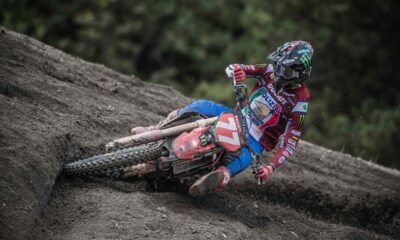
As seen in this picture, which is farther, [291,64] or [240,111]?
[291,64]

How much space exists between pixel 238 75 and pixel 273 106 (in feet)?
2.35

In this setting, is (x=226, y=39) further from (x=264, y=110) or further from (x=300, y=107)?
(x=300, y=107)

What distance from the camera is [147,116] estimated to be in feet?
27.1

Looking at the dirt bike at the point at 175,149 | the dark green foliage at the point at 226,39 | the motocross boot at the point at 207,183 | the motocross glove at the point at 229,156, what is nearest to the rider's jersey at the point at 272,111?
the motocross glove at the point at 229,156

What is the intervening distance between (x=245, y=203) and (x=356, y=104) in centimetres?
1354

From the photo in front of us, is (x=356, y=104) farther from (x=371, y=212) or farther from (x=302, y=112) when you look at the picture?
(x=302, y=112)

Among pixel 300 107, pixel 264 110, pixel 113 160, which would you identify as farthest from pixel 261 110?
pixel 113 160

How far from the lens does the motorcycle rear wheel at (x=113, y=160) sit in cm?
600

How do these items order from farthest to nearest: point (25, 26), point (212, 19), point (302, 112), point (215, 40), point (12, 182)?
1. point (212, 19)
2. point (215, 40)
3. point (25, 26)
4. point (302, 112)
5. point (12, 182)

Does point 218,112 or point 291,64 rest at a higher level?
point 291,64

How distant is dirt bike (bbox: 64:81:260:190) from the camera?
606 cm

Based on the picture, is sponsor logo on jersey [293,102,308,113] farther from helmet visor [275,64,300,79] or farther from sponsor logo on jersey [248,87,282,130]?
helmet visor [275,64,300,79]

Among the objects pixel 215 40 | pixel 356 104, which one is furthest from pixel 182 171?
pixel 215 40

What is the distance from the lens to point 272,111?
6871 millimetres
